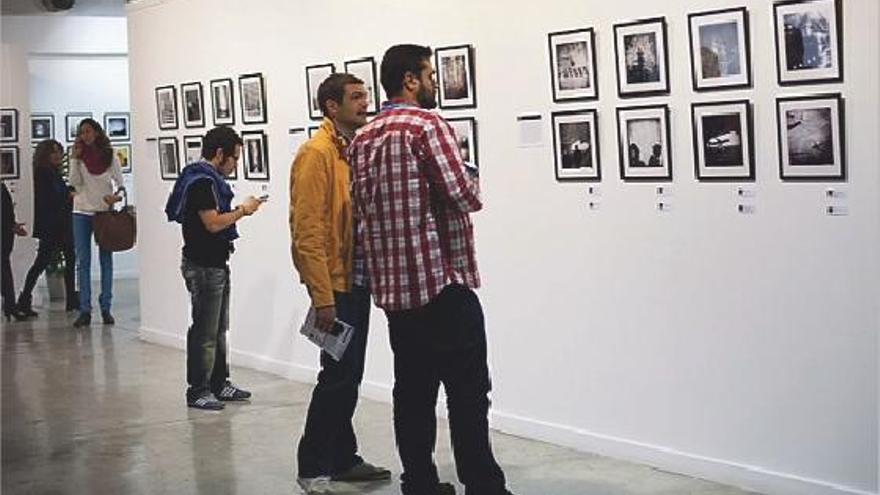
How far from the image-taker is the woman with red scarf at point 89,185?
1064 centimetres

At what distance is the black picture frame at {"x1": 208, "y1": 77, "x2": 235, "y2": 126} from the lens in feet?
28.3

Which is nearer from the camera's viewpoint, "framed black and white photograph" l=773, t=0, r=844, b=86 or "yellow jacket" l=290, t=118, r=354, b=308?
"framed black and white photograph" l=773, t=0, r=844, b=86

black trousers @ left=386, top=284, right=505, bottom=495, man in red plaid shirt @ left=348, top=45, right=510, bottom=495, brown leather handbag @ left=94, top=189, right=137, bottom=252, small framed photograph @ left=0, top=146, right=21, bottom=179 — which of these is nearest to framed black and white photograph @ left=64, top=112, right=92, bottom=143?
small framed photograph @ left=0, top=146, right=21, bottom=179

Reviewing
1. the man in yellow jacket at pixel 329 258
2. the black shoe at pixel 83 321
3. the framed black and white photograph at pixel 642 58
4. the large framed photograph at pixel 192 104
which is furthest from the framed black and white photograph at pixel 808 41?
the black shoe at pixel 83 321

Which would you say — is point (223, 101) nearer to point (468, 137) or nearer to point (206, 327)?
point (206, 327)

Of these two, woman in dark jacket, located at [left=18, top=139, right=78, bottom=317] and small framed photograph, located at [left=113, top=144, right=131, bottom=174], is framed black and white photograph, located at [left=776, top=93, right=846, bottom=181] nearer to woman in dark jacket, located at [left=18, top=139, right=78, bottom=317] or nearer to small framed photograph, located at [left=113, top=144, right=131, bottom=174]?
woman in dark jacket, located at [left=18, top=139, right=78, bottom=317]

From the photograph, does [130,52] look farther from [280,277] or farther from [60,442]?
[60,442]

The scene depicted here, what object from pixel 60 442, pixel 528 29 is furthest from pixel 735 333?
pixel 60 442

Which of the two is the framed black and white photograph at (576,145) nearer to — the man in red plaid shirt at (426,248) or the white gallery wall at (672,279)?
the white gallery wall at (672,279)

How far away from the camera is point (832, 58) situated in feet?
15.2

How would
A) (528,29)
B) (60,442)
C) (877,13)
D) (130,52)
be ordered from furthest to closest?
(130,52)
(60,442)
(528,29)
(877,13)

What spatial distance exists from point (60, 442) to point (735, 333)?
347cm

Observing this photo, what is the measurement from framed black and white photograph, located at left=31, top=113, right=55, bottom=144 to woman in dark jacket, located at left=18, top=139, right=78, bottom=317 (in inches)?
130

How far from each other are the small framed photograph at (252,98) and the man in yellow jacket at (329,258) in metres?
3.10
